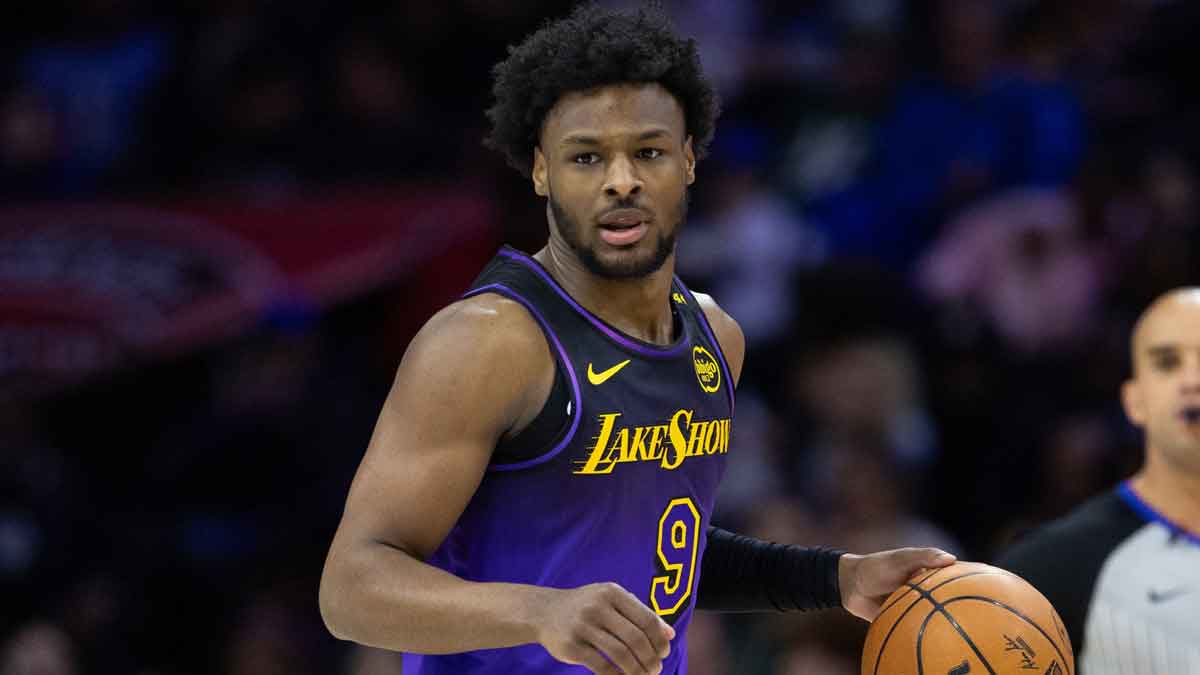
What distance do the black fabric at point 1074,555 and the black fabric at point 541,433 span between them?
1.82 metres

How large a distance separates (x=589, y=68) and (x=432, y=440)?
0.79 metres

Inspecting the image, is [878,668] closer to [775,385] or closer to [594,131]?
[594,131]

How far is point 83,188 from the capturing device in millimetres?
8391

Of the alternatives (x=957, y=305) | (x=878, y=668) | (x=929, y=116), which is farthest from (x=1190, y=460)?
(x=929, y=116)

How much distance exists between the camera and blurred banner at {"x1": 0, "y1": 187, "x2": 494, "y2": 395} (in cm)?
761

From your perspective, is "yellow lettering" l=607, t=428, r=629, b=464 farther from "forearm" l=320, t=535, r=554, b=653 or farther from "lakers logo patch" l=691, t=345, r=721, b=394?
"forearm" l=320, t=535, r=554, b=653

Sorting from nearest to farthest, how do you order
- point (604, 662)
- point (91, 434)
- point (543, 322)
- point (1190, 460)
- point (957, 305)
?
point (604, 662) < point (543, 322) < point (1190, 460) < point (957, 305) < point (91, 434)

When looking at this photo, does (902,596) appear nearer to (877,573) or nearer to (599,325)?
(877,573)

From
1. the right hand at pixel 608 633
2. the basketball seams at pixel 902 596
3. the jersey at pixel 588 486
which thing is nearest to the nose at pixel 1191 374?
the basketball seams at pixel 902 596

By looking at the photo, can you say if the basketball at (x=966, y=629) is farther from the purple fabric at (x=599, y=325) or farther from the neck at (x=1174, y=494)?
the neck at (x=1174, y=494)

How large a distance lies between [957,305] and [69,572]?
12.9 feet

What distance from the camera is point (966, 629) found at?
3.36m

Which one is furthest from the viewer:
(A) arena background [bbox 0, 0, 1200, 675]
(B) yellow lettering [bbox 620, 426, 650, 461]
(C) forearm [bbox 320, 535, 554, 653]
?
(A) arena background [bbox 0, 0, 1200, 675]

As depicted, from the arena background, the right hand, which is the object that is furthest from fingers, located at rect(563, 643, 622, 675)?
the arena background
